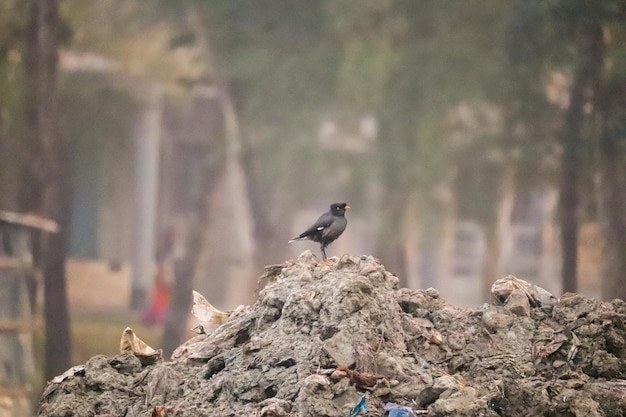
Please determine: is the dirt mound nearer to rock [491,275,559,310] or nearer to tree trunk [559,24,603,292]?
rock [491,275,559,310]

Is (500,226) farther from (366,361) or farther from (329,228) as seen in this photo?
(366,361)

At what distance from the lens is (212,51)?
5738 mm

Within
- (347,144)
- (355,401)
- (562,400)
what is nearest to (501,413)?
(562,400)

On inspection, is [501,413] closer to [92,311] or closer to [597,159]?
[597,159]

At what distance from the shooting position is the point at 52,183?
5.58 meters

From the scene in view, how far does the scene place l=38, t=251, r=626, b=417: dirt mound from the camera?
189 centimetres

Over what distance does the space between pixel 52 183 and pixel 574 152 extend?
3.39m

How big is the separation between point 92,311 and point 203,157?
1.29m

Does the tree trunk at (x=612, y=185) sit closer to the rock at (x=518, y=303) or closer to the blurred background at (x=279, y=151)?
the blurred background at (x=279, y=151)

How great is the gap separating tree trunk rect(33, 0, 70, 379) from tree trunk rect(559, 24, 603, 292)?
3.21 m

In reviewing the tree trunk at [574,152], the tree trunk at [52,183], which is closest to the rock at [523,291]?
the tree trunk at [574,152]

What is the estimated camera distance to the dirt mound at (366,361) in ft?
6.21

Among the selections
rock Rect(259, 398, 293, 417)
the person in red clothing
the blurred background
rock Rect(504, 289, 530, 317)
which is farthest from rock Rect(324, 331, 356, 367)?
the person in red clothing

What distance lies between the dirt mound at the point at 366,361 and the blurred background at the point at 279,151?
2655 mm
